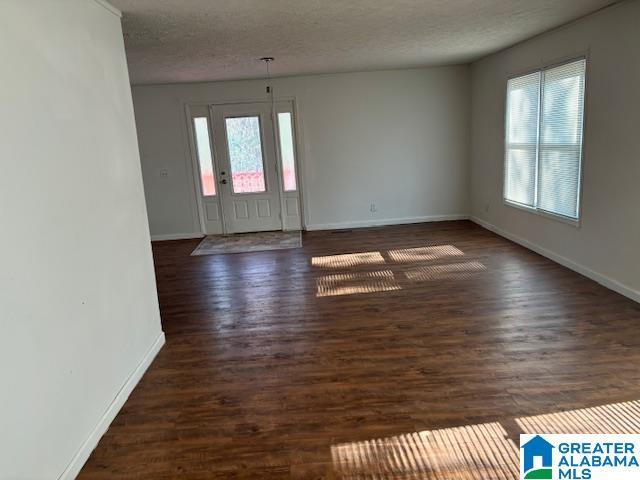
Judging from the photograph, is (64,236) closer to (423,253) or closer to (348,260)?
(348,260)

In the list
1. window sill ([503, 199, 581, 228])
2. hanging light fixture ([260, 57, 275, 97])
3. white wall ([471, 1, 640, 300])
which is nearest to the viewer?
white wall ([471, 1, 640, 300])

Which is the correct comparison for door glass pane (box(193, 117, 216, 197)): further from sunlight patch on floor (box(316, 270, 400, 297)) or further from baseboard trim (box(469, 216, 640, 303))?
baseboard trim (box(469, 216, 640, 303))

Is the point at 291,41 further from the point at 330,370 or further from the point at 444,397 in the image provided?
the point at 444,397

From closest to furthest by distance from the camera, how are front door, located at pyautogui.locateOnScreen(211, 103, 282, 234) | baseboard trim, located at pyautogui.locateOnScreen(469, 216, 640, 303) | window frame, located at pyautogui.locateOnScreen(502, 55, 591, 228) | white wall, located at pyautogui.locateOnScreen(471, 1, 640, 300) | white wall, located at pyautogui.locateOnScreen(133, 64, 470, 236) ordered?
white wall, located at pyautogui.locateOnScreen(471, 1, 640, 300) → baseboard trim, located at pyautogui.locateOnScreen(469, 216, 640, 303) → window frame, located at pyautogui.locateOnScreen(502, 55, 591, 228) → white wall, located at pyautogui.locateOnScreen(133, 64, 470, 236) → front door, located at pyautogui.locateOnScreen(211, 103, 282, 234)

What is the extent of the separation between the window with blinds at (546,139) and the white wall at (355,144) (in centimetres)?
140

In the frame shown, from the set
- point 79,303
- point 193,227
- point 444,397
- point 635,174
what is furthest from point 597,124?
point 193,227

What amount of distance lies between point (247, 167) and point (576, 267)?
4.84m

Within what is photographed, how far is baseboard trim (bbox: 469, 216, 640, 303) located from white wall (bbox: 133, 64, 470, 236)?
4.68 feet

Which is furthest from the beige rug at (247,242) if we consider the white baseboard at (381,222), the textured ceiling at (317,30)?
the textured ceiling at (317,30)

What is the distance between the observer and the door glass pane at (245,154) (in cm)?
705

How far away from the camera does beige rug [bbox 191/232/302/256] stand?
20.7 feet

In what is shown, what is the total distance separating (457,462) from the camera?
2.02m

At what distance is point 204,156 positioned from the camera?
7141 millimetres

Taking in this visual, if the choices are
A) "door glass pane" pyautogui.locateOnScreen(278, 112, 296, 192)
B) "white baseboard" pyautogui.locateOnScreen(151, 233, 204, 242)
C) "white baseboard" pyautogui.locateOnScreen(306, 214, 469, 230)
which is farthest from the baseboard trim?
"white baseboard" pyautogui.locateOnScreen(151, 233, 204, 242)
